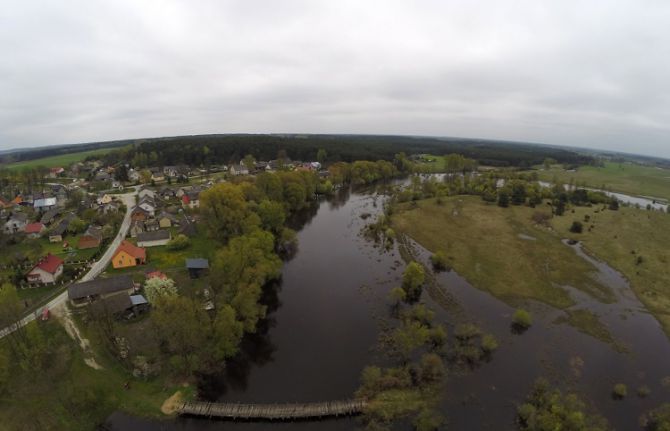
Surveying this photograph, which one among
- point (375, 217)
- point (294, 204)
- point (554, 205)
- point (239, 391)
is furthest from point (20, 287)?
point (554, 205)

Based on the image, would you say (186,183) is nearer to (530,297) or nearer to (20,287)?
(20,287)

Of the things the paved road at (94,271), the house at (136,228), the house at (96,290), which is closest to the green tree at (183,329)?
the house at (96,290)

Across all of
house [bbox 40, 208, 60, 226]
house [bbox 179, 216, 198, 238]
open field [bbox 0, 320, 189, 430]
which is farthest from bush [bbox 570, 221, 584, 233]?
house [bbox 40, 208, 60, 226]

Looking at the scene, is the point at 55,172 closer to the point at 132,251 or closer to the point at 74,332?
the point at 132,251

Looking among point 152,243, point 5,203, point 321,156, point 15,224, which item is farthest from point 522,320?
point 321,156

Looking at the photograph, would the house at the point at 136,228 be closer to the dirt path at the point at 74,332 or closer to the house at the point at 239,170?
the dirt path at the point at 74,332

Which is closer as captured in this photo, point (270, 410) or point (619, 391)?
point (270, 410)
